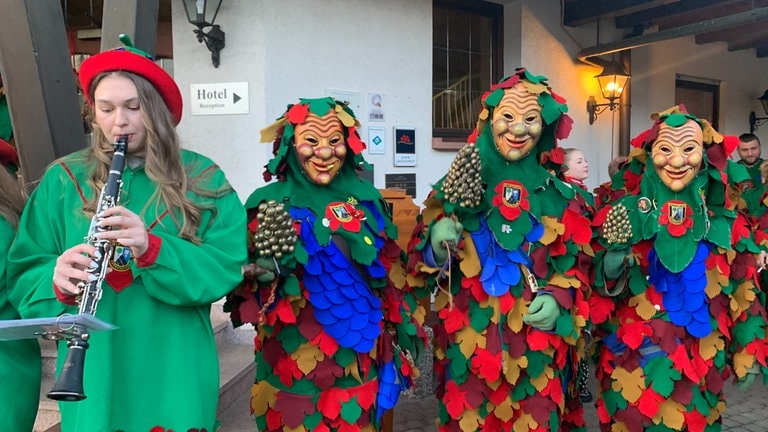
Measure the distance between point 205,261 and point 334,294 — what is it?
0.81m

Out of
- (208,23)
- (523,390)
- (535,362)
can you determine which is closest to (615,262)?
(535,362)

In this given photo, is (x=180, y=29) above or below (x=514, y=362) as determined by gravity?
above

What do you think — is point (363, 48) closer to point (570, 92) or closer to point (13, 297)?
point (570, 92)

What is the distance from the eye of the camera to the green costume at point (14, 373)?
1.86 m

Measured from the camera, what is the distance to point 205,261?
1.75 meters

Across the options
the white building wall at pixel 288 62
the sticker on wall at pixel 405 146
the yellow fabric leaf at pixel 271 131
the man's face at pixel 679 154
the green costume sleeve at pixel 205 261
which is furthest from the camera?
Answer: the sticker on wall at pixel 405 146

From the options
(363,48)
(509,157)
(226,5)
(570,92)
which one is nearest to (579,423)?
(509,157)

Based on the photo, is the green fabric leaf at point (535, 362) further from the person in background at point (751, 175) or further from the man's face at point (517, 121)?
the person in background at point (751, 175)

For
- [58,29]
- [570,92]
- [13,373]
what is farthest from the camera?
[570,92]

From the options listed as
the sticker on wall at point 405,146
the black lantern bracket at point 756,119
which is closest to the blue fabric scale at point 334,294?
the sticker on wall at point 405,146

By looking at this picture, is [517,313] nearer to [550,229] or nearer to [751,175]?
[550,229]

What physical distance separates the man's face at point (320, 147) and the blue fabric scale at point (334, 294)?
181 millimetres

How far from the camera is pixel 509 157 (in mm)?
2713

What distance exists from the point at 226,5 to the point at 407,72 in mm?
1790
